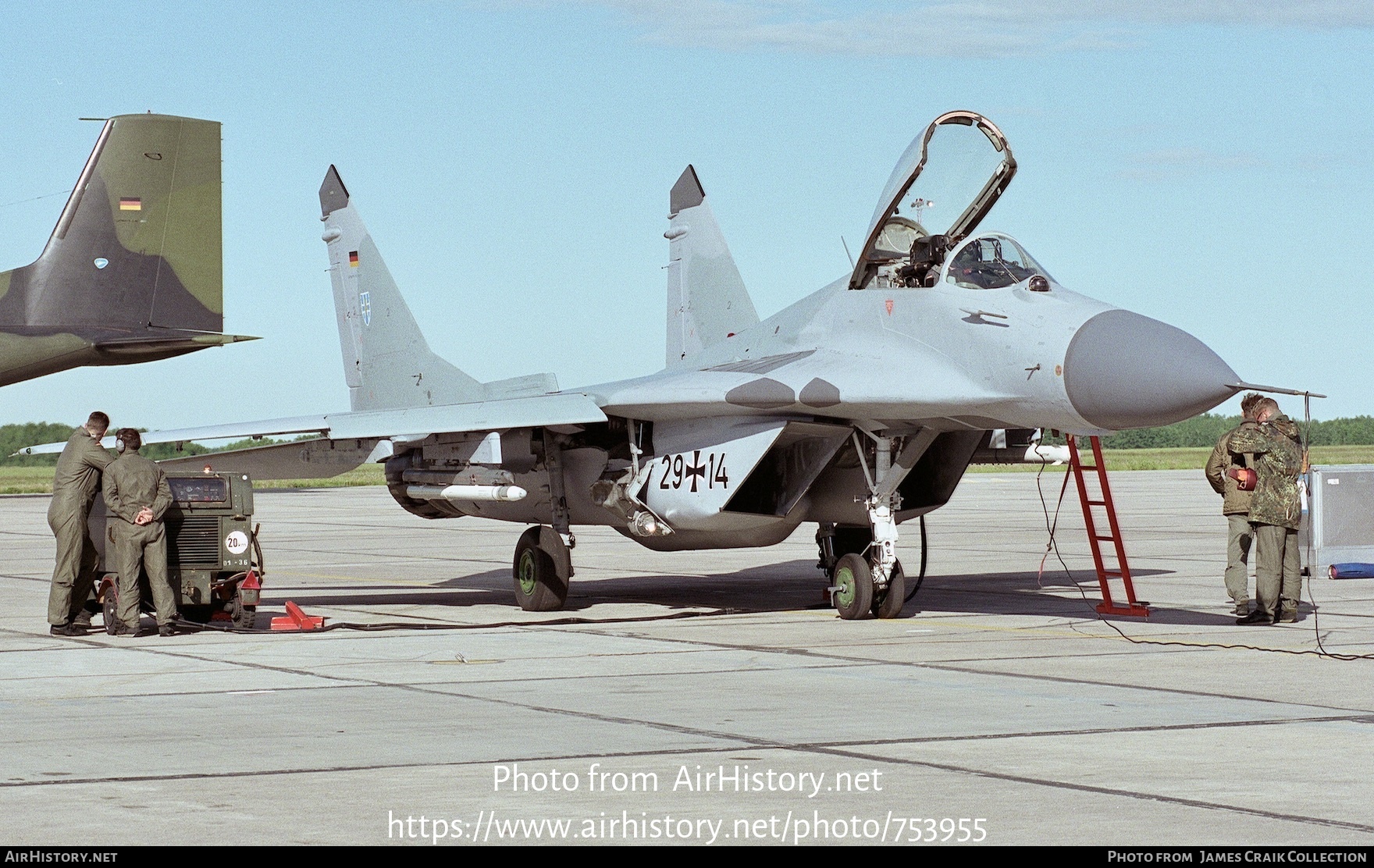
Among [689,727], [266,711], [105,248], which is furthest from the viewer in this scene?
[105,248]

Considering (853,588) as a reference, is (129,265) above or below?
above

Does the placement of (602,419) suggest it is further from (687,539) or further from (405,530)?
(405,530)

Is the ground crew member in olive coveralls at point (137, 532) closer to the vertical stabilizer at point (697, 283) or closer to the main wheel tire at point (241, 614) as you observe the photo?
the main wheel tire at point (241, 614)

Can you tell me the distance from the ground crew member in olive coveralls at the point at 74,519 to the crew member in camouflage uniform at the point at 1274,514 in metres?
8.78

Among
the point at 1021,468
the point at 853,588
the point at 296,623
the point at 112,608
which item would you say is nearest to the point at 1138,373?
the point at 853,588

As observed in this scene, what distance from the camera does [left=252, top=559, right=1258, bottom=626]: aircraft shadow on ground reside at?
46.5 feet

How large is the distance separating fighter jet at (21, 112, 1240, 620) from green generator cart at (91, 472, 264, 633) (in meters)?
1.38

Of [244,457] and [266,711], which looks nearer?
[266,711]

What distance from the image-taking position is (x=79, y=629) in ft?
40.3

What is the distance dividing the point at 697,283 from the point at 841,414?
5.47m

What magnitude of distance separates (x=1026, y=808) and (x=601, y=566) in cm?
1491

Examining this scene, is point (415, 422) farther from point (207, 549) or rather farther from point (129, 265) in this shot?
point (129, 265)

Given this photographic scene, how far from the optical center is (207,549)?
1286cm

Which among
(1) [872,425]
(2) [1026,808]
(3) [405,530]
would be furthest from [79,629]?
(3) [405,530]
